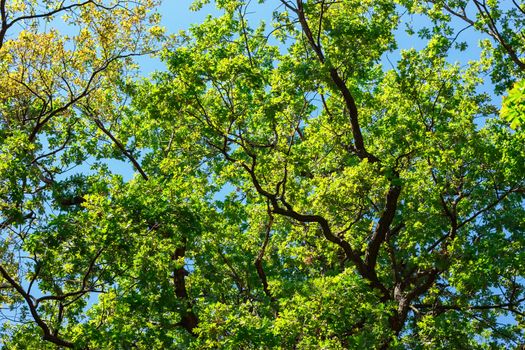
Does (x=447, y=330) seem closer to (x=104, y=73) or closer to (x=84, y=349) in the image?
(x=84, y=349)

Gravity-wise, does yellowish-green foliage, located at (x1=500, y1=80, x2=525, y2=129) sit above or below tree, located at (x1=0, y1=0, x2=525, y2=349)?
below

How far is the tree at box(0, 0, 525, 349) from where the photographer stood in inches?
472

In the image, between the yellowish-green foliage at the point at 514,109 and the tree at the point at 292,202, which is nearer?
the yellowish-green foliage at the point at 514,109

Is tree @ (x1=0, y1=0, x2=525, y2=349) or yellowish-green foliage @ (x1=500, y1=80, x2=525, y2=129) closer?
yellowish-green foliage @ (x1=500, y1=80, x2=525, y2=129)

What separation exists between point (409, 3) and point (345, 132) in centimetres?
388

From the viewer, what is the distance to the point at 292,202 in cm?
1689

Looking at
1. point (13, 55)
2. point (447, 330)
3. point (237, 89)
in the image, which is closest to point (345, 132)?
point (237, 89)

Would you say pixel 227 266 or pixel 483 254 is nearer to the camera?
pixel 483 254

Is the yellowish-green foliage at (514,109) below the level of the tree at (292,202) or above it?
below

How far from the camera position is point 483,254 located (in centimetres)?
1347

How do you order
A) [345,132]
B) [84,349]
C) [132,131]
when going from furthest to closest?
[132,131] → [345,132] → [84,349]

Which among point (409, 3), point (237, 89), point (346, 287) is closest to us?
point (346, 287)

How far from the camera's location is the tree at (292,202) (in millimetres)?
11984

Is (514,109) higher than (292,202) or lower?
lower
